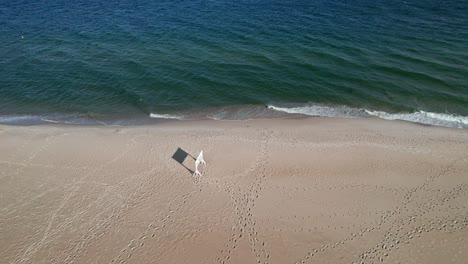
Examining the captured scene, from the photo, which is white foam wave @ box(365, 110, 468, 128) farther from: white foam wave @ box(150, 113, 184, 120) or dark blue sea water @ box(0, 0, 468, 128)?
white foam wave @ box(150, 113, 184, 120)

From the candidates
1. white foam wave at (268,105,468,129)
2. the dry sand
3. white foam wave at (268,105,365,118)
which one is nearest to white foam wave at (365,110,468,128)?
white foam wave at (268,105,468,129)

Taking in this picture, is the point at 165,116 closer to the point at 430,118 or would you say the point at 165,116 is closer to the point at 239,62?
the point at 239,62

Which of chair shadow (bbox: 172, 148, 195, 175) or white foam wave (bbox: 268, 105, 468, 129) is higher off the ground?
white foam wave (bbox: 268, 105, 468, 129)

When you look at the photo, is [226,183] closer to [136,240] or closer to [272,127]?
[136,240]

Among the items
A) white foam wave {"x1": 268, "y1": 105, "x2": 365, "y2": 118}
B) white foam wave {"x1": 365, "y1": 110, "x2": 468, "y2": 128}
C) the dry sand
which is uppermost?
white foam wave {"x1": 365, "y1": 110, "x2": 468, "y2": 128}

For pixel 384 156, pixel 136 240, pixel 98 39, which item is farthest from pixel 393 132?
pixel 98 39

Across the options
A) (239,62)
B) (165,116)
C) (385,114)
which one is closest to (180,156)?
(165,116)

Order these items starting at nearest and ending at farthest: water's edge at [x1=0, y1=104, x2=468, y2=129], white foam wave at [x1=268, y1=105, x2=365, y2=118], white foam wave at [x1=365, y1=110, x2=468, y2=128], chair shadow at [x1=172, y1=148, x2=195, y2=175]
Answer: chair shadow at [x1=172, y1=148, x2=195, y2=175]
white foam wave at [x1=365, y1=110, x2=468, y2=128]
water's edge at [x1=0, y1=104, x2=468, y2=129]
white foam wave at [x1=268, y1=105, x2=365, y2=118]
